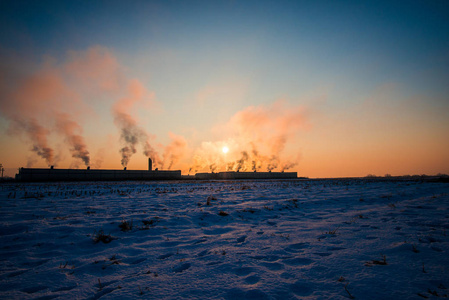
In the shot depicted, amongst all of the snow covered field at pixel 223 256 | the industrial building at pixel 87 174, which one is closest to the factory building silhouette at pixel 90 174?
the industrial building at pixel 87 174

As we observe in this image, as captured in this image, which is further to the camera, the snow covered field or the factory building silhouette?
the factory building silhouette

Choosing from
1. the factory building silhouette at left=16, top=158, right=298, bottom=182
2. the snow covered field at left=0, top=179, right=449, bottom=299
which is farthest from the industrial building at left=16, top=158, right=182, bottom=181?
the snow covered field at left=0, top=179, right=449, bottom=299

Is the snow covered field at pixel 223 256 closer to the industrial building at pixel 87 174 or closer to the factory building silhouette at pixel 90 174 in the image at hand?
the factory building silhouette at pixel 90 174

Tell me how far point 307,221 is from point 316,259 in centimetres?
329

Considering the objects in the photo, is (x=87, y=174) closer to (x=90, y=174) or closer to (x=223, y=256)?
(x=90, y=174)

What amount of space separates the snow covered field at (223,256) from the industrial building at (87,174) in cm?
5518

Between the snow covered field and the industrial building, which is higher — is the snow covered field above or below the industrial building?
above

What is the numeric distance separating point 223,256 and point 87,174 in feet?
214

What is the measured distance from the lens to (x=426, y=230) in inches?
204

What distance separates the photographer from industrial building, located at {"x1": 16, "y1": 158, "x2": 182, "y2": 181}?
49.1 metres

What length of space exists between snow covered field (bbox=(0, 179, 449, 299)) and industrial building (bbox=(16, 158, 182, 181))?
55184 millimetres

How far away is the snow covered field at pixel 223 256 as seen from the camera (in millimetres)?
2863

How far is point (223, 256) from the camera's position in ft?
13.4

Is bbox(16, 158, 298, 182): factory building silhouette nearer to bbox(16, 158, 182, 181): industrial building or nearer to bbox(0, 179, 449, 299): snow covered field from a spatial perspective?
bbox(16, 158, 182, 181): industrial building
